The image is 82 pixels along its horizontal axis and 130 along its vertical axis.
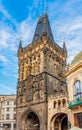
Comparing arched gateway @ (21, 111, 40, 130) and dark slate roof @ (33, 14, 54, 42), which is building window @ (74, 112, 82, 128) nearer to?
arched gateway @ (21, 111, 40, 130)

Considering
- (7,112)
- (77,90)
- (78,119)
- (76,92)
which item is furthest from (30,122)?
(7,112)

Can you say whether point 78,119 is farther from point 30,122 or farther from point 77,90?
point 30,122

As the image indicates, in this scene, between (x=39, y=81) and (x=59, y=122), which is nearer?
(x=59, y=122)

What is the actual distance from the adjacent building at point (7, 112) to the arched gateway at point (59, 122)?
2760 centimetres

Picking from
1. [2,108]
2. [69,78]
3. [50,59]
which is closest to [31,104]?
[50,59]

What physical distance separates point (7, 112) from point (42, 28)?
105ft

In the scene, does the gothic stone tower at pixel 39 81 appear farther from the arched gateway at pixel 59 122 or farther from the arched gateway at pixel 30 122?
the arched gateway at pixel 59 122

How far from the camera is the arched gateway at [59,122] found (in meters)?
37.6

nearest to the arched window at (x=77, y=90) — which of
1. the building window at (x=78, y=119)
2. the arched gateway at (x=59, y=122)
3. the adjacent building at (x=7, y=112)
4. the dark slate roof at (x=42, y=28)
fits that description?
the building window at (x=78, y=119)

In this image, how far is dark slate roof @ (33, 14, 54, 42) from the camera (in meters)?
50.7

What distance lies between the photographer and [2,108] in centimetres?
6831

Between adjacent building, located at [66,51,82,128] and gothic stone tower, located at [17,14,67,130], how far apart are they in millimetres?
7141

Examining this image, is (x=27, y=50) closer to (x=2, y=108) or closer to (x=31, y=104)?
(x=31, y=104)

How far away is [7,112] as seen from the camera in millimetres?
66375
